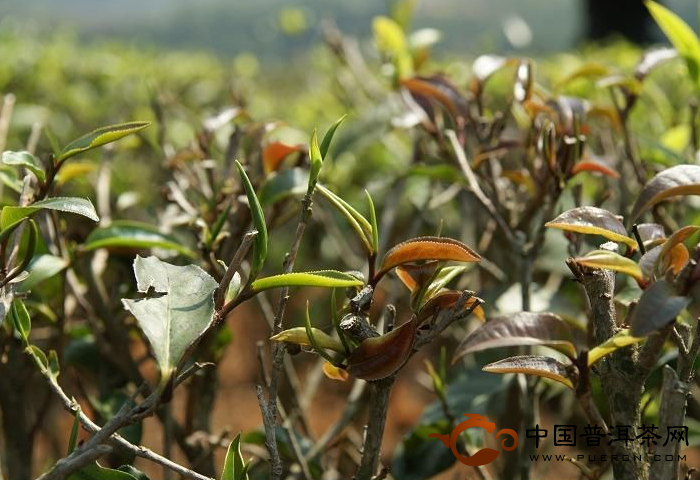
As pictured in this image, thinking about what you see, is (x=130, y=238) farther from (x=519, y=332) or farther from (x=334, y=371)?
(x=519, y=332)

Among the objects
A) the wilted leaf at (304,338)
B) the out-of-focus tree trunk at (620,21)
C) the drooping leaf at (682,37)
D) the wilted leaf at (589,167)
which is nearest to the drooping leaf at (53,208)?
the wilted leaf at (304,338)

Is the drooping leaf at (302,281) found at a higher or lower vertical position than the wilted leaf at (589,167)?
higher

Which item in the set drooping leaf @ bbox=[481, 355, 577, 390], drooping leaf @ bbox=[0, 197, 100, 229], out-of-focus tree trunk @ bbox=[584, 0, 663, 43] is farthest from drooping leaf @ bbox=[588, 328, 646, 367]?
out-of-focus tree trunk @ bbox=[584, 0, 663, 43]

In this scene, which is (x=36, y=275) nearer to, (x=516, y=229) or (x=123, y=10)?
(x=516, y=229)

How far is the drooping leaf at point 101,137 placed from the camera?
2.66ft

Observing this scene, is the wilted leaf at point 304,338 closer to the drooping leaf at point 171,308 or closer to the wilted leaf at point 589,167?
the drooping leaf at point 171,308

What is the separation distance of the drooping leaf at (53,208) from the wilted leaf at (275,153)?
0.45m

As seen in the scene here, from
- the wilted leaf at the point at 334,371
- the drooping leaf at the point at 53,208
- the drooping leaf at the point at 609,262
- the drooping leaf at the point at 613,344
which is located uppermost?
the drooping leaf at the point at 53,208

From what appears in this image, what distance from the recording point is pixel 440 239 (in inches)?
30.2

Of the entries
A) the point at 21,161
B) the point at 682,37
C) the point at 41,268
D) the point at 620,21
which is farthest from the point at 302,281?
the point at 620,21

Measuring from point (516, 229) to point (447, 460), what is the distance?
1.17 ft

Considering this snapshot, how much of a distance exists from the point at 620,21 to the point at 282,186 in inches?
336

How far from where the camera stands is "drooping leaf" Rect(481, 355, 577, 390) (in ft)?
2.44

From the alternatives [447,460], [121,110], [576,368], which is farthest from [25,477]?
[121,110]
